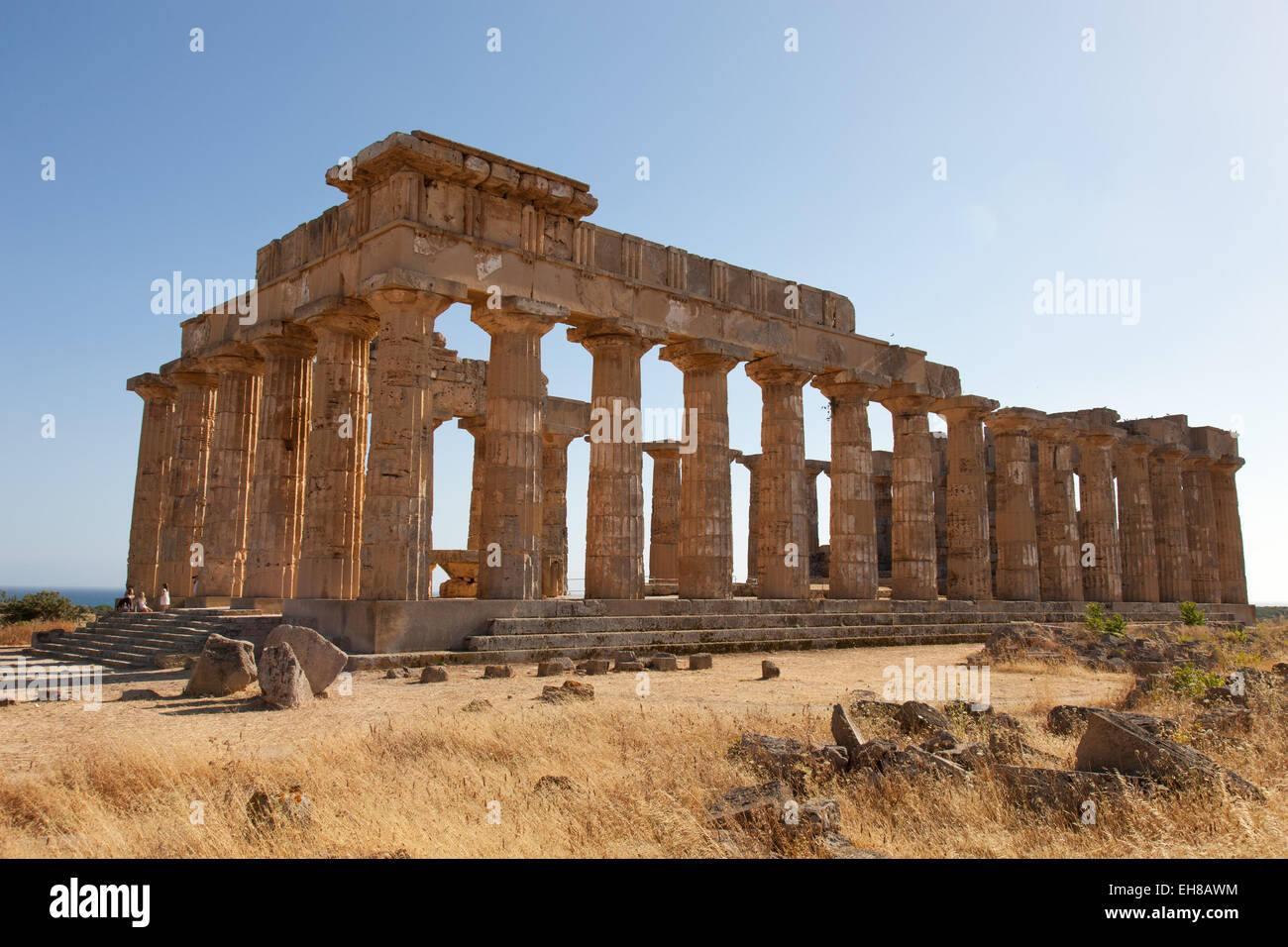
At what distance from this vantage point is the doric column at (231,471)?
20281 mm

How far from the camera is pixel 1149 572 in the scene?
107 feet

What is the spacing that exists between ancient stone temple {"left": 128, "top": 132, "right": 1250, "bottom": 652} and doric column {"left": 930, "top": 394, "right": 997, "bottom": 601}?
0.25 ft

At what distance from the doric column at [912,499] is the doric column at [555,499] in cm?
996

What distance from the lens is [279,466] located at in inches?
752

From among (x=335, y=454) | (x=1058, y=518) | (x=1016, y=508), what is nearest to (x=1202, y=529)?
(x=1058, y=518)

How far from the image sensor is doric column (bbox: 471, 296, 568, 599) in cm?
1683

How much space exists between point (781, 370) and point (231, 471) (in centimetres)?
1275

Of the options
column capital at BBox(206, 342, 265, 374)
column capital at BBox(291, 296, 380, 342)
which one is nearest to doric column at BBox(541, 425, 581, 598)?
column capital at BBox(206, 342, 265, 374)

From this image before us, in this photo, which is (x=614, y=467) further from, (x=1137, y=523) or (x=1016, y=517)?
(x=1137, y=523)

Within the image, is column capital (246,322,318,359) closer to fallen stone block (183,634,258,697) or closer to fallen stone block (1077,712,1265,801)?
fallen stone block (183,634,258,697)

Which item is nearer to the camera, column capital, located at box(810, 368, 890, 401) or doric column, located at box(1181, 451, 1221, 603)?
column capital, located at box(810, 368, 890, 401)
